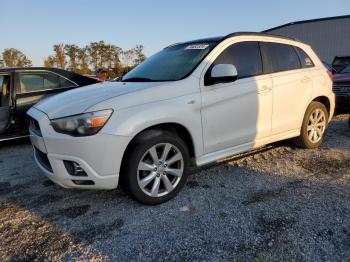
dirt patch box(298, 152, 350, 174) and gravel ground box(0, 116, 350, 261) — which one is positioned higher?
gravel ground box(0, 116, 350, 261)

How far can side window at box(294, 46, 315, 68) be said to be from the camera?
16.8ft

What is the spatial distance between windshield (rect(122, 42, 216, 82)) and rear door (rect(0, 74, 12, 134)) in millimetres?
2748

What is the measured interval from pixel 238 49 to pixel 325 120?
2193mm

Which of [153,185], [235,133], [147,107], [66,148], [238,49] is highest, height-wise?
[238,49]

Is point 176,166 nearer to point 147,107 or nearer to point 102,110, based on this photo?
point 147,107

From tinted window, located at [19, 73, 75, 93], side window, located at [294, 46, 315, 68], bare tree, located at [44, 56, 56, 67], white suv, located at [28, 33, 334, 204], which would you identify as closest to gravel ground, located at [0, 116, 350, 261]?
white suv, located at [28, 33, 334, 204]

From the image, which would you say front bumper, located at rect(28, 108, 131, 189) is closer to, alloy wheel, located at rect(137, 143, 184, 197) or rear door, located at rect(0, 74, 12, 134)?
alloy wheel, located at rect(137, 143, 184, 197)

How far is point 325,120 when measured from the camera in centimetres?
550

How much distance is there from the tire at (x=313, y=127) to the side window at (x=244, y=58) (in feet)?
4.14

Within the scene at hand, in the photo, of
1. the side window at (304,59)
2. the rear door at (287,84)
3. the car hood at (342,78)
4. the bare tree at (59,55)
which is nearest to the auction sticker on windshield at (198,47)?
the rear door at (287,84)

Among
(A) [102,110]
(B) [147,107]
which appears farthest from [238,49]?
(A) [102,110]

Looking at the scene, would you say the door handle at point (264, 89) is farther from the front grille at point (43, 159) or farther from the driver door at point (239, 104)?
the front grille at point (43, 159)

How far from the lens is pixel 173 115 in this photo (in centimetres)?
350

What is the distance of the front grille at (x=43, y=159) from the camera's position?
11.5ft
